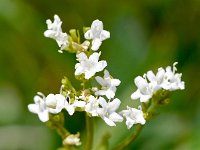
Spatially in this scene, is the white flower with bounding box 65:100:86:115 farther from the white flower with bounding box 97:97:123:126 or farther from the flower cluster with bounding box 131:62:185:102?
the flower cluster with bounding box 131:62:185:102

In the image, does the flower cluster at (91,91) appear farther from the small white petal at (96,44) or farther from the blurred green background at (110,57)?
the blurred green background at (110,57)

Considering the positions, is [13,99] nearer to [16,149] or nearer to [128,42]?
[16,149]

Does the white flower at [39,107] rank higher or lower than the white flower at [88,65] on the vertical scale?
lower

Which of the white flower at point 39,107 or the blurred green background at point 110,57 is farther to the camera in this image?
the blurred green background at point 110,57

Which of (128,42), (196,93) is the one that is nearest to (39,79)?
(128,42)

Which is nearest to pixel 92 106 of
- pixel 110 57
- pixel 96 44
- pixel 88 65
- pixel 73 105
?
pixel 73 105

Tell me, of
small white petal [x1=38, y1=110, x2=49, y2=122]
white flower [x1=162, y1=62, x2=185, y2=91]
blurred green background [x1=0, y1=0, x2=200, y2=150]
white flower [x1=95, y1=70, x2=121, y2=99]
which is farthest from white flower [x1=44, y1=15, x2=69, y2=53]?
blurred green background [x1=0, y1=0, x2=200, y2=150]

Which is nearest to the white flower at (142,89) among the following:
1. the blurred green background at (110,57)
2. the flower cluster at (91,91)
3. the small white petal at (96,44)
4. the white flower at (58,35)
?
the flower cluster at (91,91)
